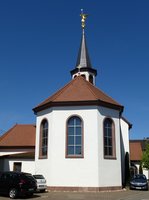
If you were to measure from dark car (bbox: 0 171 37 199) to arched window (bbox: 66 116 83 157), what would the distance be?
5472 mm

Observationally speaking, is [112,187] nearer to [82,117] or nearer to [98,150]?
[98,150]

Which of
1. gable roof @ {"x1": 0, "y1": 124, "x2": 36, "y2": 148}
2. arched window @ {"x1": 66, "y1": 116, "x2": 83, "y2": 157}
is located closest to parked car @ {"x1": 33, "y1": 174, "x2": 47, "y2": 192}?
arched window @ {"x1": 66, "y1": 116, "x2": 83, "y2": 157}

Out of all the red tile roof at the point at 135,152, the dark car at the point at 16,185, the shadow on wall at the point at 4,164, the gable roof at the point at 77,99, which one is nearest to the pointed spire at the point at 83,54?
the gable roof at the point at 77,99

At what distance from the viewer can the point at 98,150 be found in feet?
74.2

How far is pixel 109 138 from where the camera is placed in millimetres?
24219

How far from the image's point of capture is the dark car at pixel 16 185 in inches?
683

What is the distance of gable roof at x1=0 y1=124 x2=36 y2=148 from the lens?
106 ft

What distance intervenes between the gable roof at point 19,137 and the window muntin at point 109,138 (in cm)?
1091

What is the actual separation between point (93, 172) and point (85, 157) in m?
1.34

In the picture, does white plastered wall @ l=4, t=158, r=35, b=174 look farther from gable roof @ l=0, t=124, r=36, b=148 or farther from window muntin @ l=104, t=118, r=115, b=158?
window muntin @ l=104, t=118, r=115, b=158

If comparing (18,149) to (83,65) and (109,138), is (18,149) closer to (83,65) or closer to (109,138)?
(109,138)

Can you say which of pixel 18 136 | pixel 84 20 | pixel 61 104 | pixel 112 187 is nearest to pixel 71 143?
pixel 61 104

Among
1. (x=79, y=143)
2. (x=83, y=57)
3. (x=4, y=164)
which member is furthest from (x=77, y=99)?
(x=83, y=57)

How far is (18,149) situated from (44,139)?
828 cm
